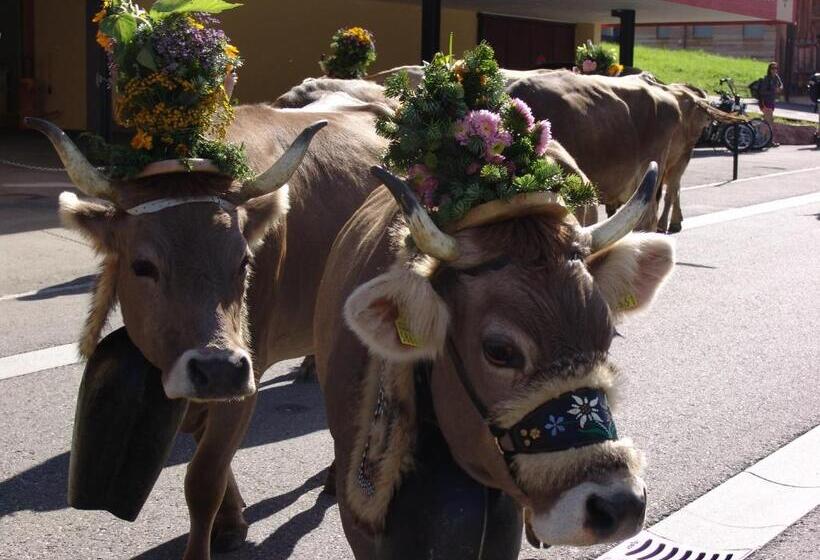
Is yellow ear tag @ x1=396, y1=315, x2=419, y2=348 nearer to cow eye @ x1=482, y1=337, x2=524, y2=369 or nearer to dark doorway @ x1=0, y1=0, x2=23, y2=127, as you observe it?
cow eye @ x1=482, y1=337, x2=524, y2=369

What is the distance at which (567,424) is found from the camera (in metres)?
2.78

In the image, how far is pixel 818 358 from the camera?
26.0 feet

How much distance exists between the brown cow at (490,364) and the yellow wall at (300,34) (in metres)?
17.3

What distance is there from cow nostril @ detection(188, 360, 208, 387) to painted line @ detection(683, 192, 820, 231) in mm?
10719

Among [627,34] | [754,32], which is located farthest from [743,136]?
[754,32]

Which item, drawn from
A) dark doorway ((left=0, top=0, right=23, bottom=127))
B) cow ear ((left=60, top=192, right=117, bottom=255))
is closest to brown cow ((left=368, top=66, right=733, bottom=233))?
cow ear ((left=60, top=192, right=117, bottom=255))

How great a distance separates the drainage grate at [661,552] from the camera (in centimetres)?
473

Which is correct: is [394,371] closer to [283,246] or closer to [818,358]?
[283,246]

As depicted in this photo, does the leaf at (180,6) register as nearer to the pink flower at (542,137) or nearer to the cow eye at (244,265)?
the cow eye at (244,265)

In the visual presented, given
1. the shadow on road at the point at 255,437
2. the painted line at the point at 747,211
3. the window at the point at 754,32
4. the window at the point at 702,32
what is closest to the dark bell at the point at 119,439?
the shadow on road at the point at 255,437

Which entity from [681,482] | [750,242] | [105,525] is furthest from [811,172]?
[105,525]

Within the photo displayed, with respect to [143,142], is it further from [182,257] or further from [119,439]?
[119,439]

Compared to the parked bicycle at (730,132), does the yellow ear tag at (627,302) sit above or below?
above

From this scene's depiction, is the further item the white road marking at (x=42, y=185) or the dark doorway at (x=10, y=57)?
the dark doorway at (x=10, y=57)
